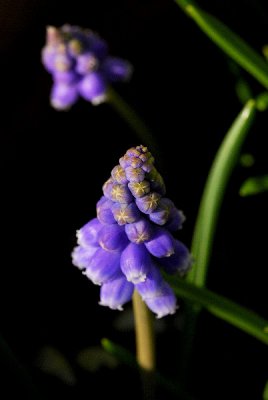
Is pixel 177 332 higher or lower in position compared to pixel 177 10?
lower

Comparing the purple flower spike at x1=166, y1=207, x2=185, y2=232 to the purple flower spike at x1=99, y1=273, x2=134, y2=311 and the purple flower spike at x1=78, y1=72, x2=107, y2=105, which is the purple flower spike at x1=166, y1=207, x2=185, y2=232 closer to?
the purple flower spike at x1=99, y1=273, x2=134, y2=311

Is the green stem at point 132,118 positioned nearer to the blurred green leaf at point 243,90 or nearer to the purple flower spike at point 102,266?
the blurred green leaf at point 243,90

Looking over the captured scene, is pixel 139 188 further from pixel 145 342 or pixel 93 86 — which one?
pixel 93 86

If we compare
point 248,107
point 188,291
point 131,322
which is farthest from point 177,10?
point 188,291

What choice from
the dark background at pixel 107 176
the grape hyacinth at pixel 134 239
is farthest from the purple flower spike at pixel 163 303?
the dark background at pixel 107 176

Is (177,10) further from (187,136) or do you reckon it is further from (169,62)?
(187,136)

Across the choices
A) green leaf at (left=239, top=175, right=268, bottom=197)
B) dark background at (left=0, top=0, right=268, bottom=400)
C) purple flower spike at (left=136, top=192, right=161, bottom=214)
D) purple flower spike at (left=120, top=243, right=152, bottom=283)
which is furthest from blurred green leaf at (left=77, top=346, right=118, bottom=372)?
purple flower spike at (left=136, top=192, right=161, bottom=214)

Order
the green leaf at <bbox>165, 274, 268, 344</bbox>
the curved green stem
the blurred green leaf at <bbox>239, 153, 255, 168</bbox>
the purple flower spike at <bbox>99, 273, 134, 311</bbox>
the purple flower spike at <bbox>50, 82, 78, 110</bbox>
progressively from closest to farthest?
the purple flower spike at <bbox>99, 273, 134, 311</bbox> < the curved green stem < the green leaf at <bbox>165, 274, 268, 344</bbox> < the purple flower spike at <bbox>50, 82, 78, 110</bbox> < the blurred green leaf at <bbox>239, 153, 255, 168</bbox>
